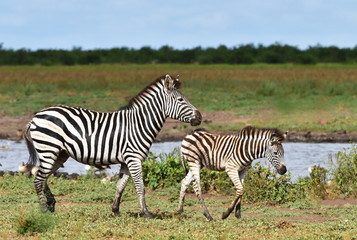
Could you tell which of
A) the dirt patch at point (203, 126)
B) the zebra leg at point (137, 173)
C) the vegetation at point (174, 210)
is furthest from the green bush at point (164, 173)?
the dirt patch at point (203, 126)

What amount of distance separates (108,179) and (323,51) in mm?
55549

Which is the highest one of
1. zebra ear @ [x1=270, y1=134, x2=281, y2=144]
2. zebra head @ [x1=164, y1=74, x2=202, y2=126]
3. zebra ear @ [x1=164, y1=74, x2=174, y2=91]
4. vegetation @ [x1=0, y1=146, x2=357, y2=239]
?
zebra ear @ [x1=164, y1=74, x2=174, y2=91]

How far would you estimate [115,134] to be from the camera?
10617 millimetres

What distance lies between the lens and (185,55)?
70.0 metres

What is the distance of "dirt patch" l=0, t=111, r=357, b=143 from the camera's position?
78.9 ft

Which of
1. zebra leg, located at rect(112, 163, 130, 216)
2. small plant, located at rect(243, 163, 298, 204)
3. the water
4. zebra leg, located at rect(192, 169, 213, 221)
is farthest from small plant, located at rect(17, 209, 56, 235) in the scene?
the water

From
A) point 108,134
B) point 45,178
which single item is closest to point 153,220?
point 108,134

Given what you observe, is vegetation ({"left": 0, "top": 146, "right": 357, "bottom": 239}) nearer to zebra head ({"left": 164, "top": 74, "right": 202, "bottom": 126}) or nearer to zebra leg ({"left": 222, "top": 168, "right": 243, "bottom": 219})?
zebra leg ({"left": 222, "top": 168, "right": 243, "bottom": 219})

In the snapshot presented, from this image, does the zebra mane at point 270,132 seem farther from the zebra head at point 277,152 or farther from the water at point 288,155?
the water at point 288,155

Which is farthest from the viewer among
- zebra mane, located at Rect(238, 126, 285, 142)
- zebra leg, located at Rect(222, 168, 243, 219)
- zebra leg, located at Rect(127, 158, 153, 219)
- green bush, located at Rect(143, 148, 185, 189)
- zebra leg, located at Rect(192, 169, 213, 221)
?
green bush, located at Rect(143, 148, 185, 189)

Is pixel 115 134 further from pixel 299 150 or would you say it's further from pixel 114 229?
pixel 299 150

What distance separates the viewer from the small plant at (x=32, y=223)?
9141 millimetres

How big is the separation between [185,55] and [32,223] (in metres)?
61.3

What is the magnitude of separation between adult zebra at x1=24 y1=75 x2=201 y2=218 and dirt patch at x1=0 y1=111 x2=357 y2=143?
13.1 meters
